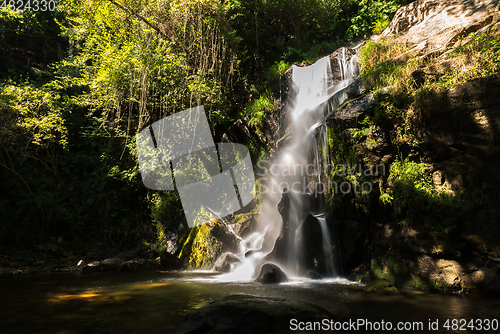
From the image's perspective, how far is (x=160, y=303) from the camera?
15.3ft

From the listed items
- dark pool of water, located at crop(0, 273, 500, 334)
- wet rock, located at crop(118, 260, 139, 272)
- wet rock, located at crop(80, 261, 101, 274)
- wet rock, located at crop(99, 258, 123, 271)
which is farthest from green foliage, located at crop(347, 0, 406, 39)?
wet rock, located at crop(80, 261, 101, 274)

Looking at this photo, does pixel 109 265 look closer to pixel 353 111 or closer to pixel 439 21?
pixel 353 111

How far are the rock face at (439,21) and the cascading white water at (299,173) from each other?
198 cm

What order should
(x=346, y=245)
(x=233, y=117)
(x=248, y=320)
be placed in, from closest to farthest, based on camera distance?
1. (x=248, y=320)
2. (x=346, y=245)
3. (x=233, y=117)

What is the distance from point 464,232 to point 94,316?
6.40 metres

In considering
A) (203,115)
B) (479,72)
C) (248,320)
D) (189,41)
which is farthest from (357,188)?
(189,41)

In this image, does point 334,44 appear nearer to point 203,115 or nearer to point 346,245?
point 203,115

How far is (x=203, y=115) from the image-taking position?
461 inches

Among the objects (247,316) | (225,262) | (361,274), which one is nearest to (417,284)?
(361,274)

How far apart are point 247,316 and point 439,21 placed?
10234mm

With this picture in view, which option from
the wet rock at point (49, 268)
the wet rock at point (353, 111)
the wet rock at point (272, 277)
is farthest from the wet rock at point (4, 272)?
the wet rock at point (353, 111)

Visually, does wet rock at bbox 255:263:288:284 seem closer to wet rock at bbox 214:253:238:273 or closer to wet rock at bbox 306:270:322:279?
wet rock at bbox 306:270:322:279

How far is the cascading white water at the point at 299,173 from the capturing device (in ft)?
24.3

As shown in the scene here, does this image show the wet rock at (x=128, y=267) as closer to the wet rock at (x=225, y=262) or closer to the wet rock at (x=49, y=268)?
the wet rock at (x=49, y=268)
